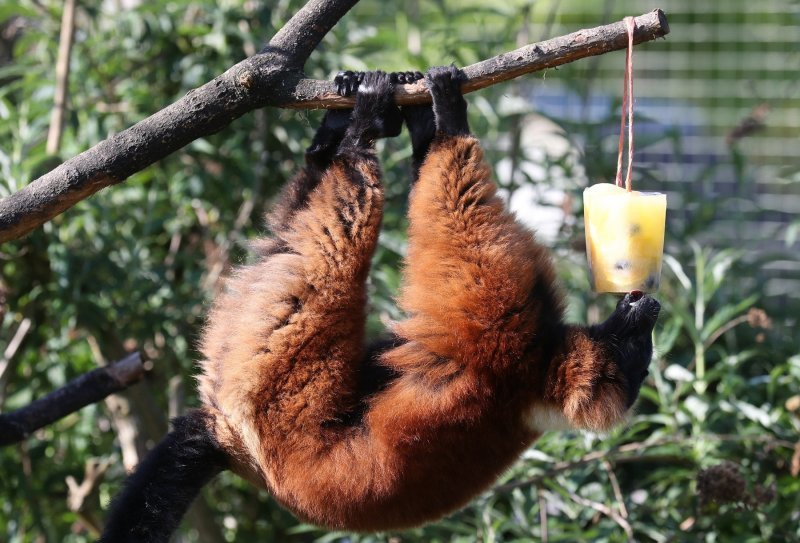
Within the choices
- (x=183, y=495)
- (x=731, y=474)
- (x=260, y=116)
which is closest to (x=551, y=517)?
(x=731, y=474)

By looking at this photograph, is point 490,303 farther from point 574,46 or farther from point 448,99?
point 574,46

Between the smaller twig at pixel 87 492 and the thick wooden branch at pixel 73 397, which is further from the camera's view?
the smaller twig at pixel 87 492

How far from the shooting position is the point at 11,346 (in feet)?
13.6

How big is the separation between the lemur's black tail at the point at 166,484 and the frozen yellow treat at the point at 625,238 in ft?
3.85

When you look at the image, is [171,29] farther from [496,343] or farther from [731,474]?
[731,474]

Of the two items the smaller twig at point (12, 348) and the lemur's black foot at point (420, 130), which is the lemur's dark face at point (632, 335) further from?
the smaller twig at point (12, 348)

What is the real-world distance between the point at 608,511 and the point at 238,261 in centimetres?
172

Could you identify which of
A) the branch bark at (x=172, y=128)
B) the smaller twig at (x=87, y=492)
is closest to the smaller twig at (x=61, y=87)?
the smaller twig at (x=87, y=492)

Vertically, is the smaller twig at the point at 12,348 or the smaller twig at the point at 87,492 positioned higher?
the smaller twig at the point at 12,348

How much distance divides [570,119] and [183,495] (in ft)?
9.49

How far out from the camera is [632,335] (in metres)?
2.48

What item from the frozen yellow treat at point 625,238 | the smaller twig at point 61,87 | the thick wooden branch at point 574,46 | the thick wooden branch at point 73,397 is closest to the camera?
the thick wooden branch at point 574,46

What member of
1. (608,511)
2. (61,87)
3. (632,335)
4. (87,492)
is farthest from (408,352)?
(87,492)

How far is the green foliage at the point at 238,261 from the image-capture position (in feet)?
12.3
